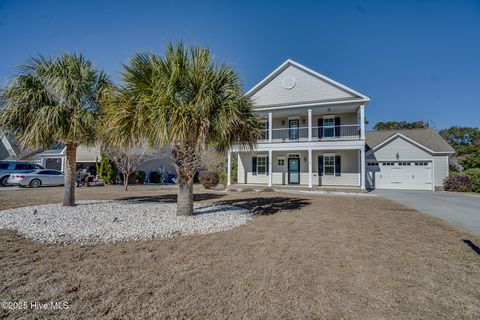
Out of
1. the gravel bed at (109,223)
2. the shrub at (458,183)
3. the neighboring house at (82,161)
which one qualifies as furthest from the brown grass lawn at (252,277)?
the neighboring house at (82,161)

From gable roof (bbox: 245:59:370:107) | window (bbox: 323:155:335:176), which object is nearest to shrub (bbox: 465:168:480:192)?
window (bbox: 323:155:335:176)

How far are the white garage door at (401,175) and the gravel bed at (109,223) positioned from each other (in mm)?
17013

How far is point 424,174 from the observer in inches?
777

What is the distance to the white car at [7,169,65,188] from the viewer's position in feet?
60.9

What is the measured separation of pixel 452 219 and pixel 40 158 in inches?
1528

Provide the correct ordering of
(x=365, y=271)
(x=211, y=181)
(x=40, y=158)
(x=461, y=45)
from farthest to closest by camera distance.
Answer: (x=40, y=158) → (x=211, y=181) → (x=461, y=45) → (x=365, y=271)

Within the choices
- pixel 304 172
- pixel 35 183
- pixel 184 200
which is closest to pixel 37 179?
pixel 35 183

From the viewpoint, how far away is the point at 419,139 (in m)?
22.2

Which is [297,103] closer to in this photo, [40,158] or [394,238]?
[394,238]

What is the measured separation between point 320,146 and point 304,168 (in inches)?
117

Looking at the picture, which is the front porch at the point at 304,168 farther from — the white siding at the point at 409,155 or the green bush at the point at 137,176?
the green bush at the point at 137,176

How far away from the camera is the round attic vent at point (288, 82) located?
64.7ft

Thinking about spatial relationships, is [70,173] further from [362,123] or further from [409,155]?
[409,155]

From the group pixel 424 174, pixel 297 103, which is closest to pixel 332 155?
pixel 297 103
